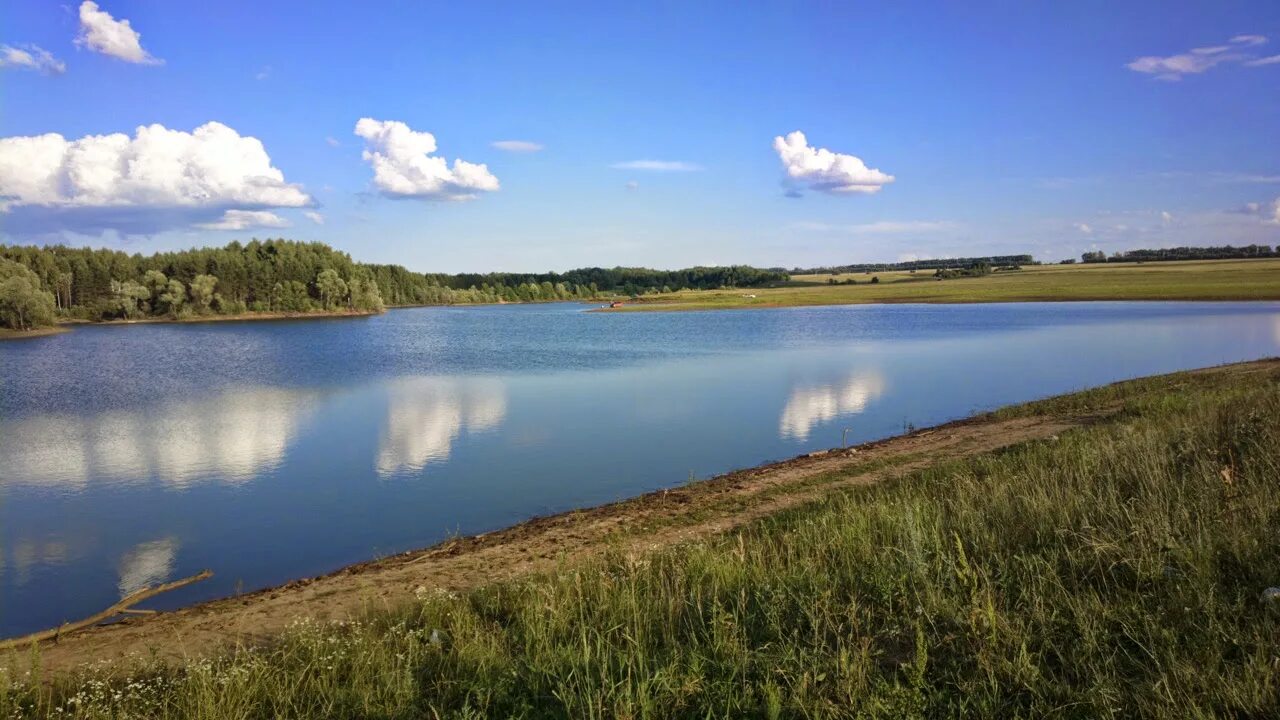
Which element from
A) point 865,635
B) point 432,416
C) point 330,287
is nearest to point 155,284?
point 330,287

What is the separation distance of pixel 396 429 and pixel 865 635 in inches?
693

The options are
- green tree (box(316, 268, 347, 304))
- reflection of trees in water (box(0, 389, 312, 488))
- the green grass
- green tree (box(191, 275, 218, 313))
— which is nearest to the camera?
the green grass

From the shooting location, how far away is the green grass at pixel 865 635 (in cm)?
373

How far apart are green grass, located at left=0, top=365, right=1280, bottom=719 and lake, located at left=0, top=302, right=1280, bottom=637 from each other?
5549mm

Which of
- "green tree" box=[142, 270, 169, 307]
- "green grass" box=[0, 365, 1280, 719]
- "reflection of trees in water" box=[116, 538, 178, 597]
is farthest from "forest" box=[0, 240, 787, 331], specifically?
"green grass" box=[0, 365, 1280, 719]

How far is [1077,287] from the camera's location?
324ft

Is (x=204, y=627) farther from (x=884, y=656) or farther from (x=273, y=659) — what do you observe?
(x=884, y=656)

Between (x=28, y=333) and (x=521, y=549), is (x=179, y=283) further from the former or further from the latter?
(x=521, y=549)

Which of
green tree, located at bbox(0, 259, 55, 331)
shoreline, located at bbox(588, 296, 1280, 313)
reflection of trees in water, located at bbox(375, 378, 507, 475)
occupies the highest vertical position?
green tree, located at bbox(0, 259, 55, 331)

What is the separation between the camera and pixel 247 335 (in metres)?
65.4

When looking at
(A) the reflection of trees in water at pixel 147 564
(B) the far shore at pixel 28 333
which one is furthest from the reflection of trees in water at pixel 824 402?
(B) the far shore at pixel 28 333

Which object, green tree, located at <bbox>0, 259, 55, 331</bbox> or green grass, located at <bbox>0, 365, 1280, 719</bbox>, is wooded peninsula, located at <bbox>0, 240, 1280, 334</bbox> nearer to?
green tree, located at <bbox>0, 259, 55, 331</bbox>

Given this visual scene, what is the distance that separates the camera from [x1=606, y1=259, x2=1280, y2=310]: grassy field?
275ft

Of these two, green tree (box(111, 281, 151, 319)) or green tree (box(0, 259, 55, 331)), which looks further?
green tree (box(111, 281, 151, 319))
